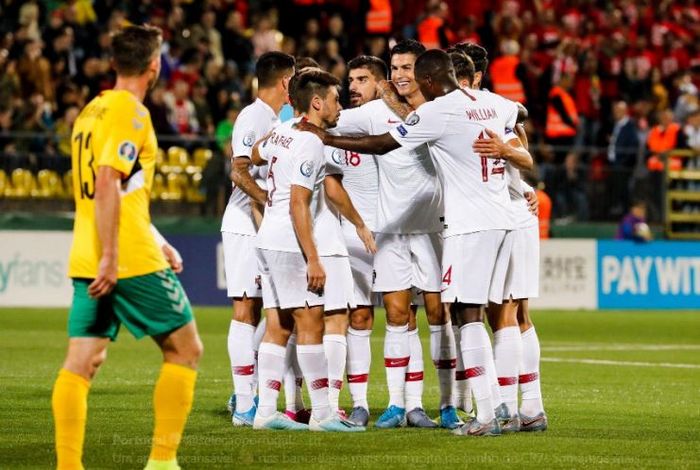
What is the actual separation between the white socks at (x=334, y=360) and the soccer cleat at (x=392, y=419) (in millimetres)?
333

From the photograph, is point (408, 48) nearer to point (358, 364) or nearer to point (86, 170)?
point (358, 364)

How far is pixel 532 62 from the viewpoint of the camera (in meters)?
27.9

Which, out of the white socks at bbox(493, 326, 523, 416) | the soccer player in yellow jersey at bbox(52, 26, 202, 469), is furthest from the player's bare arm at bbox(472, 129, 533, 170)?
the soccer player in yellow jersey at bbox(52, 26, 202, 469)

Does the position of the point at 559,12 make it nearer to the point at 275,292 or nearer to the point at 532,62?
the point at 532,62

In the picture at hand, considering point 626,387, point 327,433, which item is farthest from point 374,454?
point 626,387

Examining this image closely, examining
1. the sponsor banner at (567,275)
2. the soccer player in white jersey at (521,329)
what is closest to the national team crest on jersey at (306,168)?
the soccer player in white jersey at (521,329)

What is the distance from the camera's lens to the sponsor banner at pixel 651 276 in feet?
81.0

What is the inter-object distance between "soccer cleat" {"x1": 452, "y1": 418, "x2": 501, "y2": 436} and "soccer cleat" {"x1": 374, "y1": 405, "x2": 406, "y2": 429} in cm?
70

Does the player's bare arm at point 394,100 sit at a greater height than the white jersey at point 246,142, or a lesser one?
greater

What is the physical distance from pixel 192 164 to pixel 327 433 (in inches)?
541

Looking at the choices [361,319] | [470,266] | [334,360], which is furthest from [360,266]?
[470,266]

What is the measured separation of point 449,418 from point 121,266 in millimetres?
3472

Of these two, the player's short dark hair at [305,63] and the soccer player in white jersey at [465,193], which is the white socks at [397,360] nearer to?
the soccer player in white jersey at [465,193]

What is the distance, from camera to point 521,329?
398 inches
